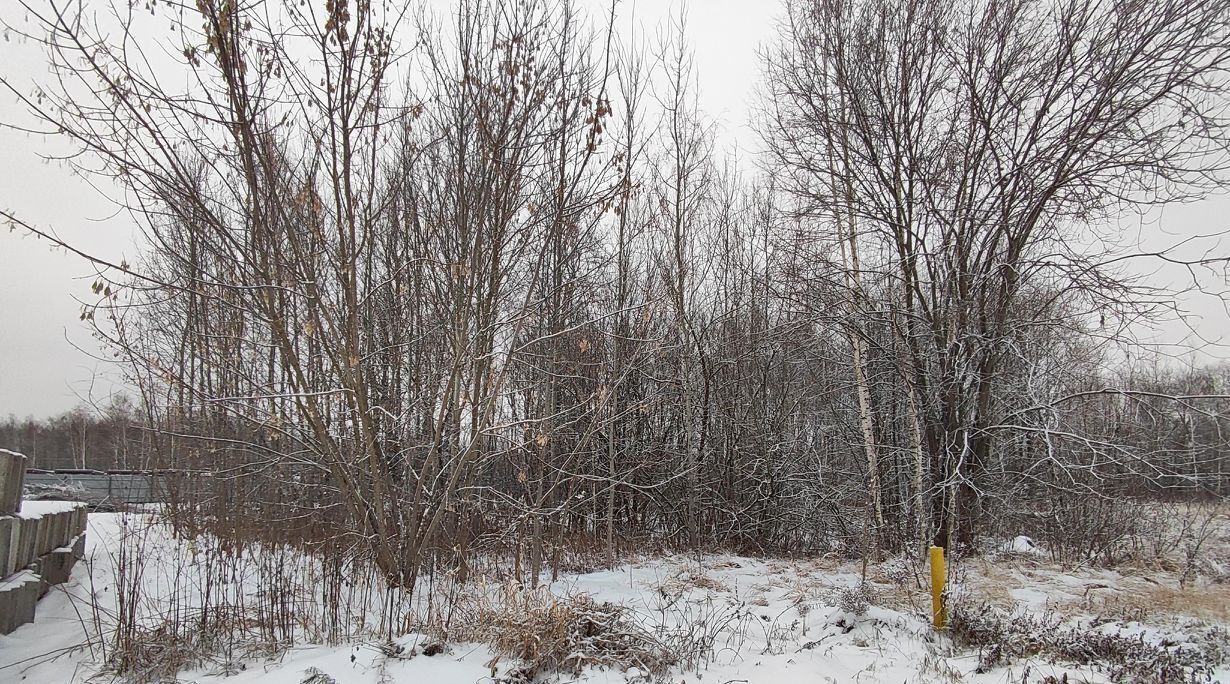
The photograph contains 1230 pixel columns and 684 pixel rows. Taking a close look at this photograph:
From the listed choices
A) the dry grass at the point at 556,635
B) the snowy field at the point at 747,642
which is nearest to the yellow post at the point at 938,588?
the snowy field at the point at 747,642

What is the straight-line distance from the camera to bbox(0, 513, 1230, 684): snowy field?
3.73m

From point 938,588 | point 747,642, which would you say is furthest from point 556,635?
point 938,588

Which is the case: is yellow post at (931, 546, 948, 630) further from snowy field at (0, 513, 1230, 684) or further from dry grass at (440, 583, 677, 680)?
dry grass at (440, 583, 677, 680)

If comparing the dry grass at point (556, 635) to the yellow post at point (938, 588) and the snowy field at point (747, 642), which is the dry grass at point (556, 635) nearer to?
the snowy field at point (747, 642)

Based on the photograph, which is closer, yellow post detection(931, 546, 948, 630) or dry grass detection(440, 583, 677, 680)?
dry grass detection(440, 583, 677, 680)

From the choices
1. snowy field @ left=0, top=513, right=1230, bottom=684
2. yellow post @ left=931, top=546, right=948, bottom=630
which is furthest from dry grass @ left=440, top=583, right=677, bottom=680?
yellow post @ left=931, top=546, right=948, bottom=630

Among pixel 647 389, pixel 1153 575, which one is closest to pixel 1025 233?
pixel 1153 575

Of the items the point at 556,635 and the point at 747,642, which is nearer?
the point at 556,635

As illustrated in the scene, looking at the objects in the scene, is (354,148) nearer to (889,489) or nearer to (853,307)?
(853,307)

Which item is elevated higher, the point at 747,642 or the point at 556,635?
the point at 556,635

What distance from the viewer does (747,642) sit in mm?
4594

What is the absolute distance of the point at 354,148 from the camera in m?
5.04

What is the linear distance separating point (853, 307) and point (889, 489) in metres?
4.01

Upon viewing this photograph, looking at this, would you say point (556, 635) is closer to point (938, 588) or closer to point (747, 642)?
point (747, 642)
